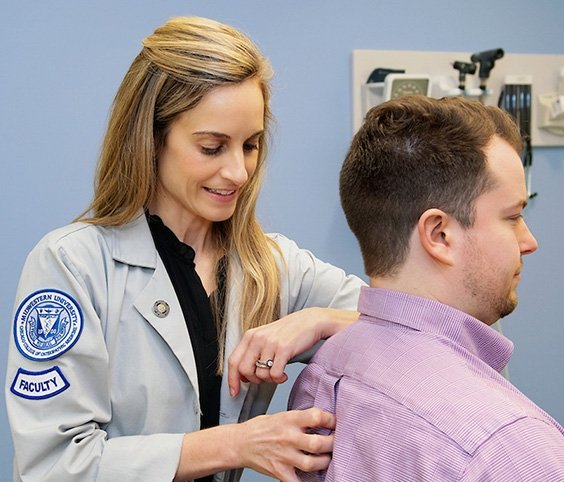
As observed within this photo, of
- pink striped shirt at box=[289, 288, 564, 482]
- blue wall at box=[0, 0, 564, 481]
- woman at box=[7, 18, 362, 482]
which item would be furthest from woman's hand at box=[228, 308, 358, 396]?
blue wall at box=[0, 0, 564, 481]

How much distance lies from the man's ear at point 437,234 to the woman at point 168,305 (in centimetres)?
27

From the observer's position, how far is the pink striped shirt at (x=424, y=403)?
787 mm

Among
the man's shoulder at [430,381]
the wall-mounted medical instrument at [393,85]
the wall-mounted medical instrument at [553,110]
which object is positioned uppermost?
the wall-mounted medical instrument at [393,85]

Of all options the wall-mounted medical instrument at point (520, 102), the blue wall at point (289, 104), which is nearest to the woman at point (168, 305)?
the blue wall at point (289, 104)

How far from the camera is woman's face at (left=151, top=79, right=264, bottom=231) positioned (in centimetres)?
123

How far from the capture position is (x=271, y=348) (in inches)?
48.0

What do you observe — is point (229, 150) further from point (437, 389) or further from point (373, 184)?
point (437, 389)

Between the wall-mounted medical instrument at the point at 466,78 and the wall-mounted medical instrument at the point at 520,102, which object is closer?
the wall-mounted medical instrument at the point at 466,78

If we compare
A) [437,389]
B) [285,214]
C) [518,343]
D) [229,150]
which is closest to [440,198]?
[437,389]

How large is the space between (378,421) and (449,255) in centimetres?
24

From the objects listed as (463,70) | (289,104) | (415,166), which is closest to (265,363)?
(415,166)

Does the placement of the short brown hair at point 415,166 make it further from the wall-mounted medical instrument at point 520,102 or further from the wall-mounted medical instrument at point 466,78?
the wall-mounted medical instrument at point 520,102

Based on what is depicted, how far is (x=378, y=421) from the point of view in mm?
894

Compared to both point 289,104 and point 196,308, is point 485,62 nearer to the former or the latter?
point 289,104
